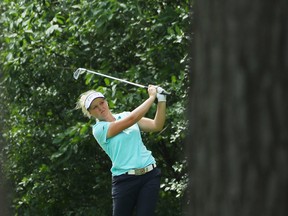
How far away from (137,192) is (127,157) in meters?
0.32

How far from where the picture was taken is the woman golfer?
8055 millimetres

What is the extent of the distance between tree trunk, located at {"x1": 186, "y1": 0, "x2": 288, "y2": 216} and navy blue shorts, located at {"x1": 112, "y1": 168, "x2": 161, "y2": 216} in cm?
470

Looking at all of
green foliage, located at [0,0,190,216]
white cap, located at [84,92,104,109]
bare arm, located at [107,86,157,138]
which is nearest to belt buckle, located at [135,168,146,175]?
bare arm, located at [107,86,157,138]

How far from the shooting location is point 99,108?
26.9 feet

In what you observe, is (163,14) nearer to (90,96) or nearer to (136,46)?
(136,46)

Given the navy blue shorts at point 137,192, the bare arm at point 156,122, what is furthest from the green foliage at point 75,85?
the navy blue shorts at point 137,192

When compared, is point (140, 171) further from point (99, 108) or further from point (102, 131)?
point (99, 108)

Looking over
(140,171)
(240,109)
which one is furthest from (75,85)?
(240,109)

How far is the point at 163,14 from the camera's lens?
11555 mm

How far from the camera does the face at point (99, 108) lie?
8164 mm

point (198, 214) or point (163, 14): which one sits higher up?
point (163, 14)

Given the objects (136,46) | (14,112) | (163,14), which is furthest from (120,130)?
(14,112)

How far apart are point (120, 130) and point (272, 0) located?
4.80 metres

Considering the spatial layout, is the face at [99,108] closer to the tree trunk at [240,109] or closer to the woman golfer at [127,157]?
the woman golfer at [127,157]
